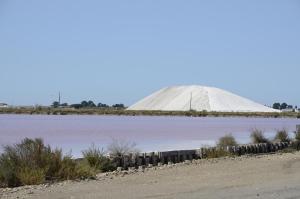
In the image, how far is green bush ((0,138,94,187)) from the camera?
12.4m

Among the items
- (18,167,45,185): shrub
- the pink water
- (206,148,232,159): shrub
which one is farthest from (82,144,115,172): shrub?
(206,148,232,159): shrub

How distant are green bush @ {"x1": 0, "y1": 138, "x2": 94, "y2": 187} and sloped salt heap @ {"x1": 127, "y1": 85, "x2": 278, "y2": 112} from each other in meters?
115

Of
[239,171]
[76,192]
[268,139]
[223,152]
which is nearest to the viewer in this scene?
[76,192]

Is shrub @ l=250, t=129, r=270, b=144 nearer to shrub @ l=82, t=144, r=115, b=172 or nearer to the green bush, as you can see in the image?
shrub @ l=82, t=144, r=115, b=172

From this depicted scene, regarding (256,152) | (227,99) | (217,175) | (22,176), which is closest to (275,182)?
(217,175)

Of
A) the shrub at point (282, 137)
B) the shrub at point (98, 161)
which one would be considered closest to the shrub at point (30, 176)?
the shrub at point (98, 161)

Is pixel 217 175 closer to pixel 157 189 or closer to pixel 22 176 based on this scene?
pixel 157 189

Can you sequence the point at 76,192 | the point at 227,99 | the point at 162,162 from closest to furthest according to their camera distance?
the point at 76,192
the point at 162,162
the point at 227,99

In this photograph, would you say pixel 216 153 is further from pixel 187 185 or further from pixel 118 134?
pixel 118 134

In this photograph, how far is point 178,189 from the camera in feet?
36.0

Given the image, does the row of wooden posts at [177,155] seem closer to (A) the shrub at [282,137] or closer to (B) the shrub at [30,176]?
(A) the shrub at [282,137]

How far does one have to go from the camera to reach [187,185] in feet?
38.5

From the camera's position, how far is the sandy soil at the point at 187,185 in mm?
10258

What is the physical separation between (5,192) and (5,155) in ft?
7.29
